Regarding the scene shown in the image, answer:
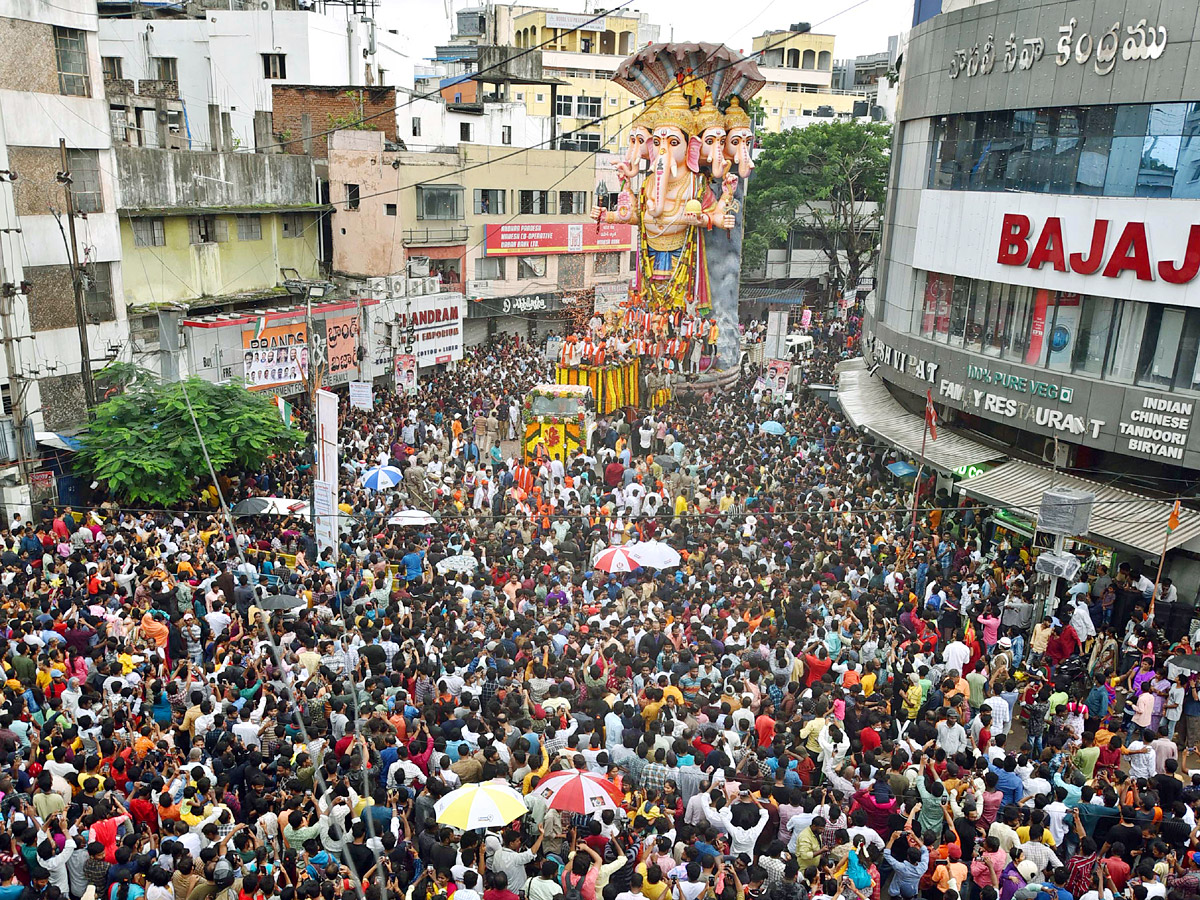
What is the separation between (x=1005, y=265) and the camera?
51.7 feet

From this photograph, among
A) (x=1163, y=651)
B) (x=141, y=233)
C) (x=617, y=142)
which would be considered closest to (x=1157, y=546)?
(x=1163, y=651)

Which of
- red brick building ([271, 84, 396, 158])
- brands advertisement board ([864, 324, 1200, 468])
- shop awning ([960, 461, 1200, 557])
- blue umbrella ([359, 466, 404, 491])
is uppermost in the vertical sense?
red brick building ([271, 84, 396, 158])

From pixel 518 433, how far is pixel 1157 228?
1410 cm

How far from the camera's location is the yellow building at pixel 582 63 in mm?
56125

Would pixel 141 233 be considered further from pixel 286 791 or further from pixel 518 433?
pixel 286 791

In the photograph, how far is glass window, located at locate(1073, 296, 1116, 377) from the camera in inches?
563

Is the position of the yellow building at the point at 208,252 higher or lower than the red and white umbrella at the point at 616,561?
higher

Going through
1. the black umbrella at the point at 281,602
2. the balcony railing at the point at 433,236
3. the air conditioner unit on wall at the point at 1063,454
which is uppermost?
the balcony railing at the point at 433,236

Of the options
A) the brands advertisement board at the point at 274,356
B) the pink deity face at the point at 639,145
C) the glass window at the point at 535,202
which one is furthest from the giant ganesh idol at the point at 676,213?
the glass window at the point at 535,202

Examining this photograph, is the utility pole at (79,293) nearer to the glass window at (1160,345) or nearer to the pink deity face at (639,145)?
the pink deity face at (639,145)

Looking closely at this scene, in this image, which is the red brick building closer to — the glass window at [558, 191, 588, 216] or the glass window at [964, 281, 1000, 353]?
the glass window at [558, 191, 588, 216]

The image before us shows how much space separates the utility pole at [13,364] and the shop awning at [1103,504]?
16.0 meters

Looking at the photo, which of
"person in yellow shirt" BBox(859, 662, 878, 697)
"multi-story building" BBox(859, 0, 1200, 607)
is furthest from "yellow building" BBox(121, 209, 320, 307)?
"person in yellow shirt" BBox(859, 662, 878, 697)

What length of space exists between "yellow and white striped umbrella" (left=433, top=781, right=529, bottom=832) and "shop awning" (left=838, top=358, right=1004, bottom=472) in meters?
10.8
